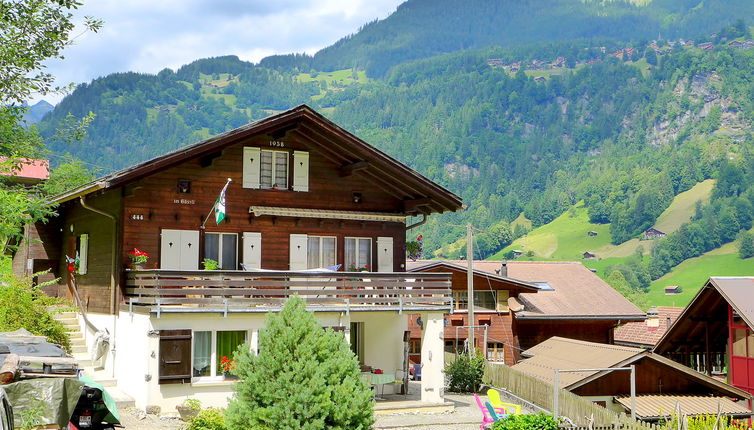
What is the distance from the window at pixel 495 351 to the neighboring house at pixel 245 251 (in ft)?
60.3

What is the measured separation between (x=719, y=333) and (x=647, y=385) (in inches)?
138

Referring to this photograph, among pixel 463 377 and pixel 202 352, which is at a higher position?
pixel 202 352

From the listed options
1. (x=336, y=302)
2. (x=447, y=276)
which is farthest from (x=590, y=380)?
(x=336, y=302)

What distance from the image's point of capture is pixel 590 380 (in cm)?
2716

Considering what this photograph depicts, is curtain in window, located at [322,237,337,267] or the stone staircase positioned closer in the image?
the stone staircase

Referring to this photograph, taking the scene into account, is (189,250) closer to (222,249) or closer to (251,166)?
(222,249)

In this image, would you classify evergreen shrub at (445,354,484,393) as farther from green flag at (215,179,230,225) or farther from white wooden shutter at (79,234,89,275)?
white wooden shutter at (79,234,89,275)

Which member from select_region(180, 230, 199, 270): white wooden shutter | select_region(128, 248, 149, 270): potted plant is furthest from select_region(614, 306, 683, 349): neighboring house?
select_region(128, 248, 149, 270): potted plant

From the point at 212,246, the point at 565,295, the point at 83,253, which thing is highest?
the point at 212,246

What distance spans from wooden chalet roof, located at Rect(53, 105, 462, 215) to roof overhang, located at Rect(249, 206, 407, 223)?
0.71 m

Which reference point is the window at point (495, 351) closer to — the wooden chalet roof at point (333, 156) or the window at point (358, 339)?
the wooden chalet roof at point (333, 156)

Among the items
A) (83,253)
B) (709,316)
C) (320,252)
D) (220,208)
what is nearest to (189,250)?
(220,208)

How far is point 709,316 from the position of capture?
28.8 meters

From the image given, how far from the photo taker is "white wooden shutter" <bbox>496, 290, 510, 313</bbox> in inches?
1731
